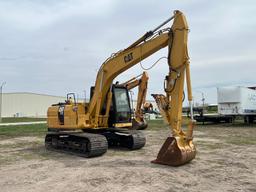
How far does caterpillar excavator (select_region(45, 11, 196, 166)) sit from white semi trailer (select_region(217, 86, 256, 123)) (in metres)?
16.9

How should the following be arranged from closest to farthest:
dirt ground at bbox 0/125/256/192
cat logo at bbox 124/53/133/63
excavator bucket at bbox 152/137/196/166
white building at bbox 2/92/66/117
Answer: dirt ground at bbox 0/125/256/192
excavator bucket at bbox 152/137/196/166
cat logo at bbox 124/53/133/63
white building at bbox 2/92/66/117

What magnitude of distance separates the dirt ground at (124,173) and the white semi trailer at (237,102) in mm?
16383

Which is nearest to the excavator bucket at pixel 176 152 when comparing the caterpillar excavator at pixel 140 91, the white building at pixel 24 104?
the caterpillar excavator at pixel 140 91

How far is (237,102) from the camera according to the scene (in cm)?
2842

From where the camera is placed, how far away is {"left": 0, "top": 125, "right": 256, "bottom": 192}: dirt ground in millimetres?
7602

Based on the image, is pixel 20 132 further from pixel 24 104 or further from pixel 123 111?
pixel 24 104

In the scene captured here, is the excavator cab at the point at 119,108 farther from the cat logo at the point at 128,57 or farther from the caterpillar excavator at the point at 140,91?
the caterpillar excavator at the point at 140,91

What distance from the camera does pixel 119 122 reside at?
13.2m

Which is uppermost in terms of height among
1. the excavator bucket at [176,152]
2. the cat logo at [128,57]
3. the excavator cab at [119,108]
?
the cat logo at [128,57]

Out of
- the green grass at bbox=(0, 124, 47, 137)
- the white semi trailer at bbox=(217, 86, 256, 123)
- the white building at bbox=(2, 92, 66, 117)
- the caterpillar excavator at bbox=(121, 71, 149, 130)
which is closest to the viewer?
the caterpillar excavator at bbox=(121, 71, 149, 130)

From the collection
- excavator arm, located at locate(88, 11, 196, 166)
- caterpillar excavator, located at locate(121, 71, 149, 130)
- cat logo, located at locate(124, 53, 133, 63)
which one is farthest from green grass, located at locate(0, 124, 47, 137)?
excavator arm, located at locate(88, 11, 196, 166)

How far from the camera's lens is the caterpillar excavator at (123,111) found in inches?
386

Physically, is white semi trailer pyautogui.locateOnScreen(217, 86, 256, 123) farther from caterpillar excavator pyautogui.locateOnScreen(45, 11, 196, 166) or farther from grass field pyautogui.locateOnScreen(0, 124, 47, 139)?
caterpillar excavator pyautogui.locateOnScreen(45, 11, 196, 166)

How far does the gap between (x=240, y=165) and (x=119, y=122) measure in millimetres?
4782
